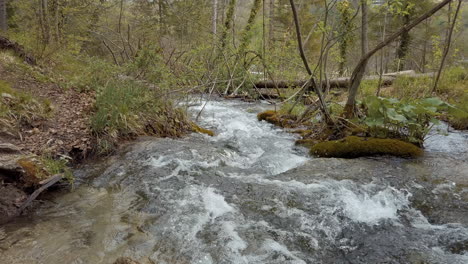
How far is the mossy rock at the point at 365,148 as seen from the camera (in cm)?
497

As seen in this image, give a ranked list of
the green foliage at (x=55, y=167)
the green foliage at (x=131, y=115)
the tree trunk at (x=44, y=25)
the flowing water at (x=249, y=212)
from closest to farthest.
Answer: the flowing water at (x=249, y=212) → the green foliage at (x=55, y=167) → the green foliage at (x=131, y=115) → the tree trunk at (x=44, y=25)

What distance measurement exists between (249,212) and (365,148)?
109 inches

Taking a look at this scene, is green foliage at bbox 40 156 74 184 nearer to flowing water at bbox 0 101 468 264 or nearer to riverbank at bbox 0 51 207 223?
riverbank at bbox 0 51 207 223

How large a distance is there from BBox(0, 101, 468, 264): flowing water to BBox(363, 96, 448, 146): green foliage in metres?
0.48

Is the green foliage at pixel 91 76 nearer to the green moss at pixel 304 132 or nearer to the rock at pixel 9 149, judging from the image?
the rock at pixel 9 149

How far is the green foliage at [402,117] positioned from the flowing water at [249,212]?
48 centimetres

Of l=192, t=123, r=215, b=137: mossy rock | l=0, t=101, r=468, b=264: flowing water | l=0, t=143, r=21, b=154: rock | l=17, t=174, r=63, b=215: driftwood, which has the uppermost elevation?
l=0, t=143, r=21, b=154: rock

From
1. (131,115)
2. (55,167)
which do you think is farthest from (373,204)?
(131,115)

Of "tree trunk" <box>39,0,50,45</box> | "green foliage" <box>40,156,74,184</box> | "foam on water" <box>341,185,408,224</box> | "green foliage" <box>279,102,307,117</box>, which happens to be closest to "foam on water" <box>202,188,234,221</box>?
"foam on water" <box>341,185,408,224</box>

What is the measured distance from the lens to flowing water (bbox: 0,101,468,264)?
2.66 metres

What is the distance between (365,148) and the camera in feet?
16.7

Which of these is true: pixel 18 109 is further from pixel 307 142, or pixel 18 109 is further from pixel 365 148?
pixel 365 148

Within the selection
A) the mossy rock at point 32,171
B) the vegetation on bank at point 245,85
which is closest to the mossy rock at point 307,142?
the vegetation on bank at point 245,85

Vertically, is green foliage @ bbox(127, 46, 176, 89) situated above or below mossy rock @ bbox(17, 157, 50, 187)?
above
